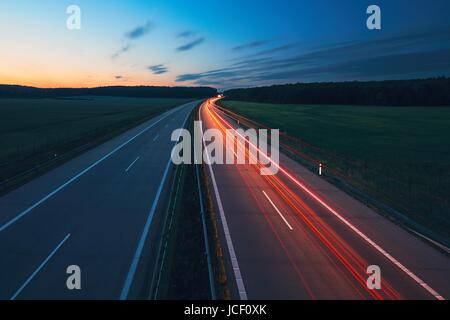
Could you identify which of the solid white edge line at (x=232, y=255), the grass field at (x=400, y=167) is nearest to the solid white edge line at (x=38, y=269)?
the solid white edge line at (x=232, y=255)

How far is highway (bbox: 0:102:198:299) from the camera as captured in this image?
10.8 m

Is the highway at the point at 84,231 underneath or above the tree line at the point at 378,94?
underneath

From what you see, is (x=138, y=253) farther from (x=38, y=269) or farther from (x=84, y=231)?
(x=84, y=231)

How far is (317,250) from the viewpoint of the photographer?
13531 millimetres

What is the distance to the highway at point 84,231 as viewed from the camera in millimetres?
10758

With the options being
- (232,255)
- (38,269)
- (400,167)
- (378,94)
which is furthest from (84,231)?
(378,94)

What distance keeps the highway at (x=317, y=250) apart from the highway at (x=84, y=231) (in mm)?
3132

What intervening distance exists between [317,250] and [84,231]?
8876 millimetres

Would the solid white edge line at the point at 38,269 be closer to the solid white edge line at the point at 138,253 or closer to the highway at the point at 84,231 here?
the highway at the point at 84,231

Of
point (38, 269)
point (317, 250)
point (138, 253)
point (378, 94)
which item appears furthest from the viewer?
point (378, 94)

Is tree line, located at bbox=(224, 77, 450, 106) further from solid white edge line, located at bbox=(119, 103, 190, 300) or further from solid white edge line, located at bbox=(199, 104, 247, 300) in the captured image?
solid white edge line, located at bbox=(119, 103, 190, 300)

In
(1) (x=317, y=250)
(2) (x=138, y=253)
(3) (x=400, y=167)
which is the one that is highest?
(3) (x=400, y=167)
